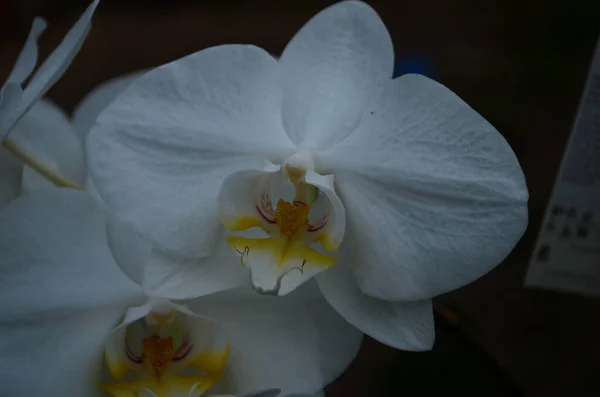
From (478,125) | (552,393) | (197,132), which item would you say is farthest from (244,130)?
(552,393)

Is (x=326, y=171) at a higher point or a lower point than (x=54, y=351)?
higher

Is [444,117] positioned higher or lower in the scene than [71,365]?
higher

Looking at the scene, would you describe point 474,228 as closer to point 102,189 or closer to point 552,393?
point 102,189

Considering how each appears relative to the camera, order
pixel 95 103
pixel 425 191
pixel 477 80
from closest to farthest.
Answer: pixel 425 191 → pixel 95 103 → pixel 477 80

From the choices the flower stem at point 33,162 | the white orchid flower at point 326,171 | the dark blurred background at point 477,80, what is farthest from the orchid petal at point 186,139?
the dark blurred background at point 477,80

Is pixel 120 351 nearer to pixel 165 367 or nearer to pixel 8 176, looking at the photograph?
pixel 165 367

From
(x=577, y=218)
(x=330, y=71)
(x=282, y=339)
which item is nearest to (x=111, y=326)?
(x=282, y=339)

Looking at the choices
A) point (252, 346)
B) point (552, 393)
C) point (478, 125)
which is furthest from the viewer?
point (552, 393)
